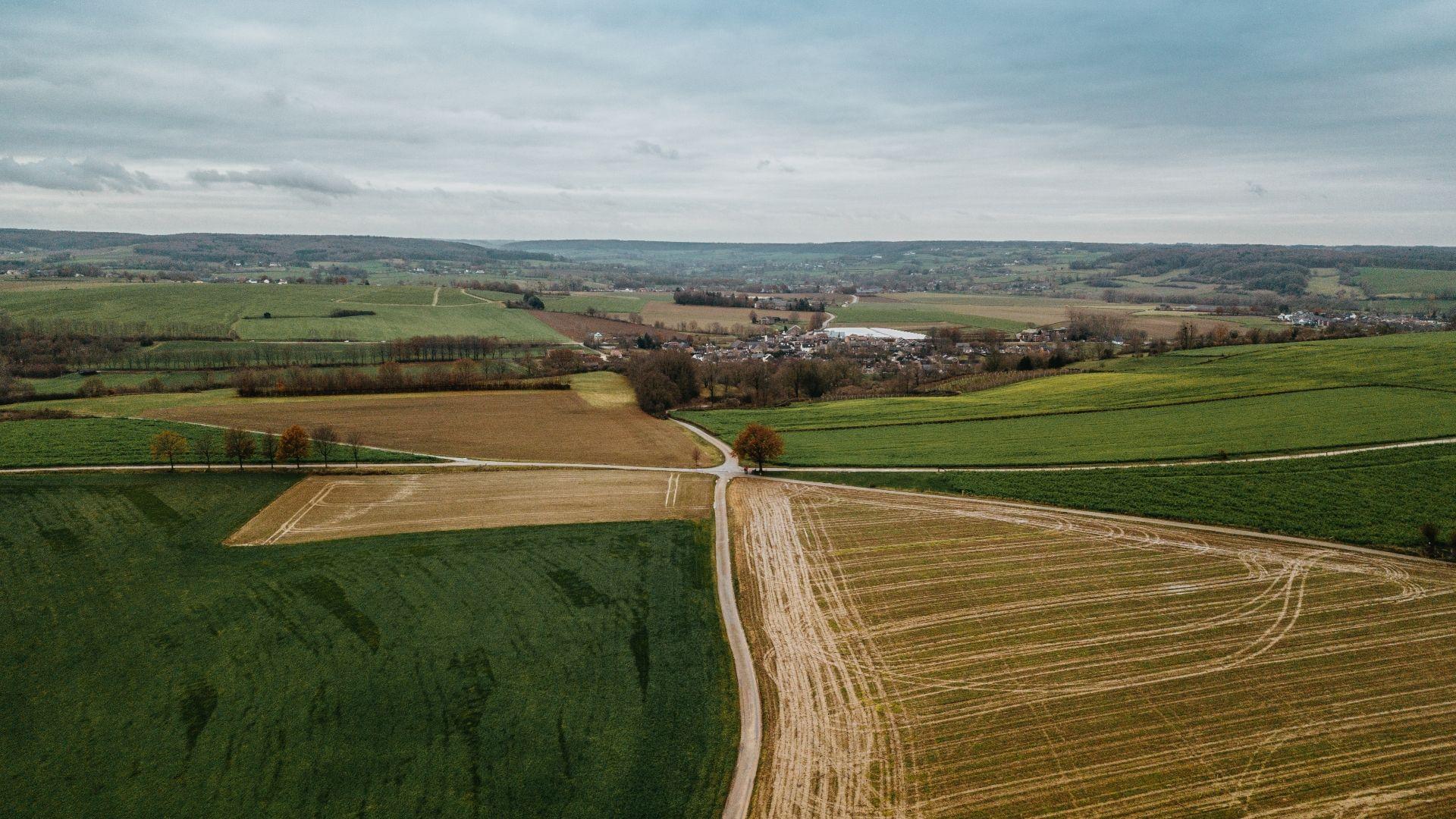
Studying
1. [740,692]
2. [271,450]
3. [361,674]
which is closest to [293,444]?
[271,450]

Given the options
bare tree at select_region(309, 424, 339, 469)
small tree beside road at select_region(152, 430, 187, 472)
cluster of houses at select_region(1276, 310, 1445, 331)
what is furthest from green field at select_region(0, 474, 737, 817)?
cluster of houses at select_region(1276, 310, 1445, 331)

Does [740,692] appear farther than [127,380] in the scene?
No

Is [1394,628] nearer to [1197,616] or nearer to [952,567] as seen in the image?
[1197,616]

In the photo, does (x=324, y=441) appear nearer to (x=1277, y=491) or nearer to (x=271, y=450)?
(x=271, y=450)

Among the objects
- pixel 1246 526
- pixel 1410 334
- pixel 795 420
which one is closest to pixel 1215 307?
pixel 1410 334

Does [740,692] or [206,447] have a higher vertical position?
[206,447]

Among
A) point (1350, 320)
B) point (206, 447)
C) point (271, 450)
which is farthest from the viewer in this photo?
point (1350, 320)
